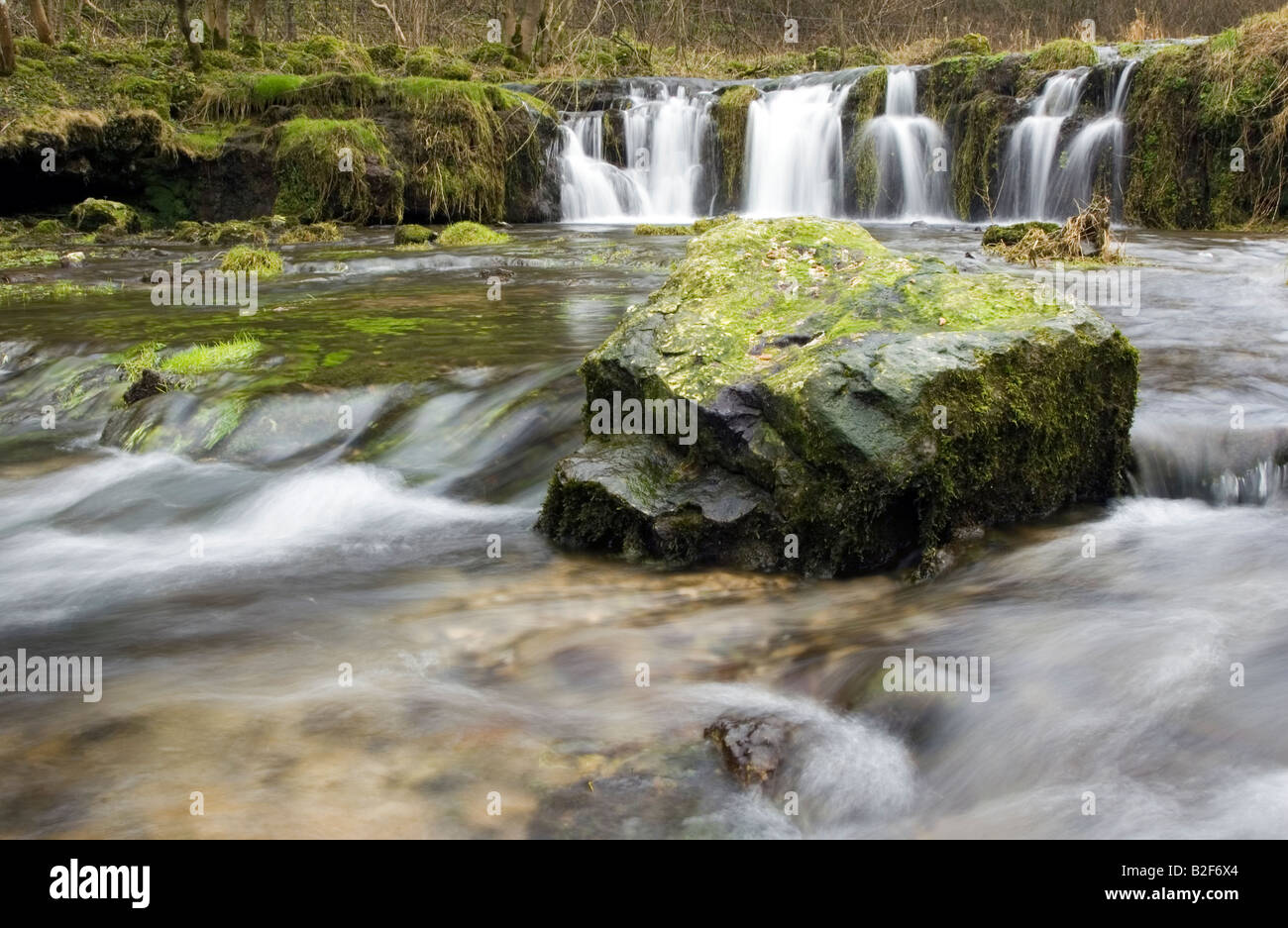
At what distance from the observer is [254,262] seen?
11.7m

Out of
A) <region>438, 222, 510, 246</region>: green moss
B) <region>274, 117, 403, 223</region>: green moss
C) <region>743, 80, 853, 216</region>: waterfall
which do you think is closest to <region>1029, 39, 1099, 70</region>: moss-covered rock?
<region>743, 80, 853, 216</region>: waterfall

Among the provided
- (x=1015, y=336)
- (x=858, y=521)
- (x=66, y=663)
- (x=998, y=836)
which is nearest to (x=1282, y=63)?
(x=1015, y=336)

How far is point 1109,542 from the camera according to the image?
4.59m

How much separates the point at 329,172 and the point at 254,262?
571 cm

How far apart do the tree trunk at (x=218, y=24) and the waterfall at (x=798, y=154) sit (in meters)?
11.4

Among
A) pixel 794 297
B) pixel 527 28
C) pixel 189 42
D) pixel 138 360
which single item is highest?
pixel 527 28

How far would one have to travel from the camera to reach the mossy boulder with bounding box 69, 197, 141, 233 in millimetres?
15883

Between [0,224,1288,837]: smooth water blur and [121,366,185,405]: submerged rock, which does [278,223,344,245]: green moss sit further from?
[121,366,185,405]: submerged rock

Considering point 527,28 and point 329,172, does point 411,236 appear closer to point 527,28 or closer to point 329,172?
point 329,172

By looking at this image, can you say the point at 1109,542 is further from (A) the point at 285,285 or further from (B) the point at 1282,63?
(B) the point at 1282,63

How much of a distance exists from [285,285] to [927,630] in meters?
8.88

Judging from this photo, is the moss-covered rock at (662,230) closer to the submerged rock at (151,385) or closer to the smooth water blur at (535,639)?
the smooth water blur at (535,639)

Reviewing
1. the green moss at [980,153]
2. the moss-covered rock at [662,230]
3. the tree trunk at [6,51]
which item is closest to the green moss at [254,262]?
the moss-covered rock at [662,230]

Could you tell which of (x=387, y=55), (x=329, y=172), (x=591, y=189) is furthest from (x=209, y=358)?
(x=387, y=55)
